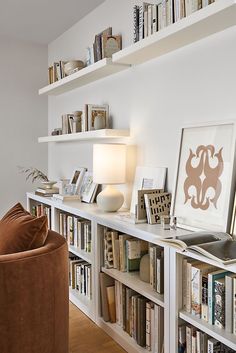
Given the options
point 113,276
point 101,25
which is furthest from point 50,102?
point 113,276

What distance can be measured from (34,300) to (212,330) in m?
0.82

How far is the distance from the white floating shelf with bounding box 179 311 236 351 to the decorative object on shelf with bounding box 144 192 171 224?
23.4 inches

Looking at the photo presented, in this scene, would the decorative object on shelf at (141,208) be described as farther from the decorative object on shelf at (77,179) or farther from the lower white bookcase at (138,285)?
the decorative object on shelf at (77,179)

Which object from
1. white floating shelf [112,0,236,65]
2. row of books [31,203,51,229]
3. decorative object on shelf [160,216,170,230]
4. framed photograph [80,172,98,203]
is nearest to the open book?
decorative object on shelf [160,216,170,230]

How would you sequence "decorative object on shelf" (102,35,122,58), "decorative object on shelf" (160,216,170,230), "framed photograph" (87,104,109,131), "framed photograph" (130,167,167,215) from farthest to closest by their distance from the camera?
Answer: "framed photograph" (87,104,109,131) < "decorative object on shelf" (102,35,122,58) < "framed photograph" (130,167,167,215) < "decorative object on shelf" (160,216,170,230)

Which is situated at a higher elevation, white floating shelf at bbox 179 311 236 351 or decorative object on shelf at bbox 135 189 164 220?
decorative object on shelf at bbox 135 189 164 220

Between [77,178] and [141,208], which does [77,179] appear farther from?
[141,208]

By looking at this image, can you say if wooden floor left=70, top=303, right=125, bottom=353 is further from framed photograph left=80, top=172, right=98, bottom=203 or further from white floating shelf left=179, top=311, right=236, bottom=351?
framed photograph left=80, top=172, right=98, bottom=203

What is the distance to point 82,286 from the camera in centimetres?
286

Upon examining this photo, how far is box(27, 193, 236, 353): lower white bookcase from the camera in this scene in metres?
1.76

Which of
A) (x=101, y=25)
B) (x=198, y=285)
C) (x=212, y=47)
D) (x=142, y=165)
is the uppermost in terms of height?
(x=101, y=25)

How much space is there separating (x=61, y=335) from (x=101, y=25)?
2490 millimetres

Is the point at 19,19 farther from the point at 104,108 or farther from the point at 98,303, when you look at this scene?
the point at 98,303

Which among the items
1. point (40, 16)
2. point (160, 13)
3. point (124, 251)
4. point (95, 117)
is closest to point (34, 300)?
point (124, 251)
